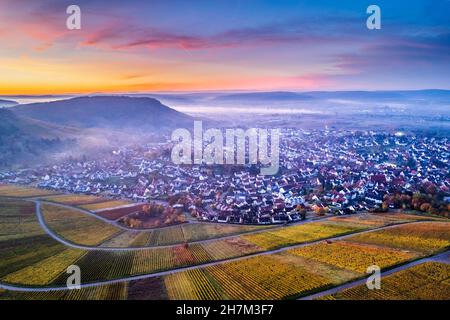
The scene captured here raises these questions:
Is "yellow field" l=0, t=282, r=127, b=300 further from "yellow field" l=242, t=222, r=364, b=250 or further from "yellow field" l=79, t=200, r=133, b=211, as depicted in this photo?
"yellow field" l=79, t=200, r=133, b=211

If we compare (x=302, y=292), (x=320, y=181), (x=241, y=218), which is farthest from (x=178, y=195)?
(x=302, y=292)

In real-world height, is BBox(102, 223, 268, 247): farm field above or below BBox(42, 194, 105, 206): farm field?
below

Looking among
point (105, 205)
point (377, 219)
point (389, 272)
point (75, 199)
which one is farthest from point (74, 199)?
point (389, 272)

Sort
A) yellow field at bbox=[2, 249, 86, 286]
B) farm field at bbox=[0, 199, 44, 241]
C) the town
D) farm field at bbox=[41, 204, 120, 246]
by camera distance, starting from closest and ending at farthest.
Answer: yellow field at bbox=[2, 249, 86, 286]
farm field at bbox=[41, 204, 120, 246]
farm field at bbox=[0, 199, 44, 241]
the town

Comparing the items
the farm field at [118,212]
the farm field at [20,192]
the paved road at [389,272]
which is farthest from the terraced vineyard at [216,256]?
the farm field at [20,192]

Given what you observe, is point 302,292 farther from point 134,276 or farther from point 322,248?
point 134,276

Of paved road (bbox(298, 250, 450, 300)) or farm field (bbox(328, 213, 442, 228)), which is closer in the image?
paved road (bbox(298, 250, 450, 300))

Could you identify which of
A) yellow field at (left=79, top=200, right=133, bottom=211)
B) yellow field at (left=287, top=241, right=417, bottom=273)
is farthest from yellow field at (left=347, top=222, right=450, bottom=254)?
yellow field at (left=79, top=200, right=133, bottom=211)
